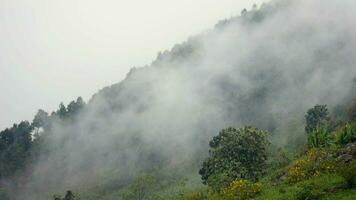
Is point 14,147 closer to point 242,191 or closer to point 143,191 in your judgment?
point 143,191

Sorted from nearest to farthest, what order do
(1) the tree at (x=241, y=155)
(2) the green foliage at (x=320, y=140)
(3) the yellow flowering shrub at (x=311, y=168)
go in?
(3) the yellow flowering shrub at (x=311, y=168) < (2) the green foliage at (x=320, y=140) < (1) the tree at (x=241, y=155)

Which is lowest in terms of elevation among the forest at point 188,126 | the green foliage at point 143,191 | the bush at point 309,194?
the bush at point 309,194

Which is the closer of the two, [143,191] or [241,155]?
[241,155]

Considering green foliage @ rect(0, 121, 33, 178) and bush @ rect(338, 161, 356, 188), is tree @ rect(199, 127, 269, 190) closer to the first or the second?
bush @ rect(338, 161, 356, 188)

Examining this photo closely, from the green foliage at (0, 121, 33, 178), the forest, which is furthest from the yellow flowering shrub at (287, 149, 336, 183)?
the green foliage at (0, 121, 33, 178)

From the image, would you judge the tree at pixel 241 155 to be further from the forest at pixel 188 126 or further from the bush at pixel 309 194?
the forest at pixel 188 126

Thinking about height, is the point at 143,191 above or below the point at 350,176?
above

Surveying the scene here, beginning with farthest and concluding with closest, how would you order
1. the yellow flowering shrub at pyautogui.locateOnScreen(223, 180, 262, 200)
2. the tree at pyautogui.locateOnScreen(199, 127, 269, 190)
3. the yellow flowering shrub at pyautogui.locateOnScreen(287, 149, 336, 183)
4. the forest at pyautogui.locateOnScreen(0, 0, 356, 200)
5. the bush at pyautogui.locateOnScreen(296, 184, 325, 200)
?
the forest at pyautogui.locateOnScreen(0, 0, 356, 200), the tree at pyautogui.locateOnScreen(199, 127, 269, 190), the yellow flowering shrub at pyautogui.locateOnScreen(223, 180, 262, 200), the yellow flowering shrub at pyautogui.locateOnScreen(287, 149, 336, 183), the bush at pyautogui.locateOnScreen(296, 184, 325, 200)

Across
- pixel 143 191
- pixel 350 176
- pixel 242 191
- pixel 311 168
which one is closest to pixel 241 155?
pixel 311 168

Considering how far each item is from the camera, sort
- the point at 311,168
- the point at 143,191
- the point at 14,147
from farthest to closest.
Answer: the point at 14,147 → the point at 143,191 → the point at 311,168

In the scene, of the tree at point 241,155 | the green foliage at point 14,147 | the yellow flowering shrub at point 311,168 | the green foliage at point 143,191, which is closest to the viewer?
the yellow flowering shrub at point 311,168

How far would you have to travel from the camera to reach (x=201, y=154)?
13938 cm

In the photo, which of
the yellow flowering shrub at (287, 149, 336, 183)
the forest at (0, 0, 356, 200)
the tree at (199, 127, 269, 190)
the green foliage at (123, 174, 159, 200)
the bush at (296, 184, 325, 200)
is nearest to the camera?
the bush at (296, 184, 325, 200)

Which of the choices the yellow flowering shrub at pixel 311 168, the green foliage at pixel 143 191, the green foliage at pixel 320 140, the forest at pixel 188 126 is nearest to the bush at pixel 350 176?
the yellow flowering shrub at pixel 311 168
